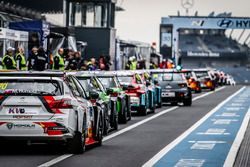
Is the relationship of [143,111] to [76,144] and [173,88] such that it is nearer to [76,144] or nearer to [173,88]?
[173,88]

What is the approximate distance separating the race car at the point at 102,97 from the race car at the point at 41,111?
297 cm

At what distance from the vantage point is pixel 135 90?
30047mm

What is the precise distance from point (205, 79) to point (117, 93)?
1590 inches

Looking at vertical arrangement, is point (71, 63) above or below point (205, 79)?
above

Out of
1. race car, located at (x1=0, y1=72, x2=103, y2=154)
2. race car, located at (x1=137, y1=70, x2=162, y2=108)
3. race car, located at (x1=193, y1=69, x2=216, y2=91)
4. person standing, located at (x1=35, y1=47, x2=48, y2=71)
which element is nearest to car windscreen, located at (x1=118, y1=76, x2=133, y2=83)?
race car, located at (x1=137, y1=70, x2=162, y2=108)

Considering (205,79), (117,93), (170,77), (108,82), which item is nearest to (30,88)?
(117,93)

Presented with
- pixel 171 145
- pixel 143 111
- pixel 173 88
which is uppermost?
pixel 173 88

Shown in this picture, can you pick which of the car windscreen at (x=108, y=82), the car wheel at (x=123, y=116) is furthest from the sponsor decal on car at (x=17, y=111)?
the car wheel at (x=123, y=116)

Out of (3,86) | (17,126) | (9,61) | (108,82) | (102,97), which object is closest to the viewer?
(17,126)

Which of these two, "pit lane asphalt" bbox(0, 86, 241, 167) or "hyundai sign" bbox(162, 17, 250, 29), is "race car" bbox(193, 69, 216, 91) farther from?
"pit lane asphalt" bbox(0, 86, 241, 167)

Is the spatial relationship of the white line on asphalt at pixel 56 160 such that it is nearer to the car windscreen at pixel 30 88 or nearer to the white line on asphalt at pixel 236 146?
the car windscreen at pixel 30 88

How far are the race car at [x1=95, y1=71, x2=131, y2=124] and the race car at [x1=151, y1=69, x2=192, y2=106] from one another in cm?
1220

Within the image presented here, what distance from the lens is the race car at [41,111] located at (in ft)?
51.5

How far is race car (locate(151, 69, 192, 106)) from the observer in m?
38.6
